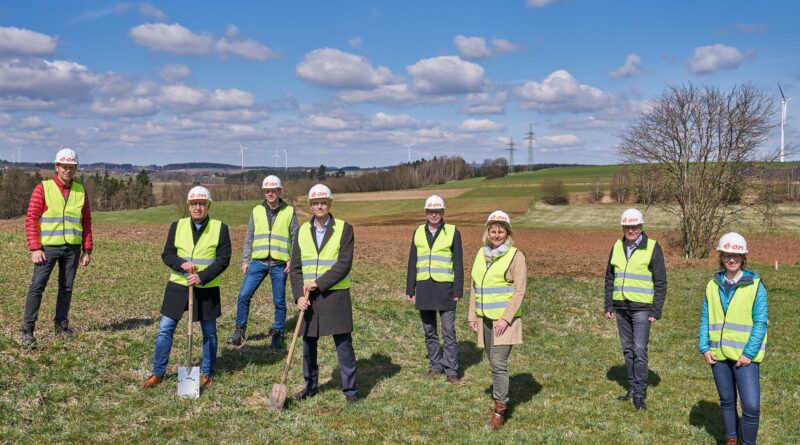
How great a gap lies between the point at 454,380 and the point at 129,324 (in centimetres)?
602

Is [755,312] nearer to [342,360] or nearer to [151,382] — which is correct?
[342,360]

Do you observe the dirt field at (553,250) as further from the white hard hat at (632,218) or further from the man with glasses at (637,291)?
the white hard hat at (632,218)

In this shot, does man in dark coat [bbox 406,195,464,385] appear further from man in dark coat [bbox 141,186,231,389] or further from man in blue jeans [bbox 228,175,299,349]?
man in dark coat [bbox 141,186,231,389]

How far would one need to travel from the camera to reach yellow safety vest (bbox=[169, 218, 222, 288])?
795cm

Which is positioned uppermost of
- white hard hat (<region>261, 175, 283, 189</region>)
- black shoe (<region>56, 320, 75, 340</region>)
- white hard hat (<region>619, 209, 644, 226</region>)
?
white hard hat (<region>261, 175, 283, 189</region>)

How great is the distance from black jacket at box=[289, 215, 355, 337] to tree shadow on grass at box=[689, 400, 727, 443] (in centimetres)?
452

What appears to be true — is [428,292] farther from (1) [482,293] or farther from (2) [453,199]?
(2) [453,199]

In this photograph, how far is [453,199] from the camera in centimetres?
8838

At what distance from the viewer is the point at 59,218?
29.4 ft

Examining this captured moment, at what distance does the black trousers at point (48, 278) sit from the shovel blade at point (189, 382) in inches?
105

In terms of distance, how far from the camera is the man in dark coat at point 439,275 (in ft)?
29.6

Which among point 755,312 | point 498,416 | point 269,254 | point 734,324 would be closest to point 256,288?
point 269,254

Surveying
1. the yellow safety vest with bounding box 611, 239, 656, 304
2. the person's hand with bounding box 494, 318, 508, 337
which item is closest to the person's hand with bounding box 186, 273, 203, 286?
the person's hand with bounding box 494, 318, 508, 337

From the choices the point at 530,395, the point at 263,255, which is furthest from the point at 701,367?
A: the point at 263,255
